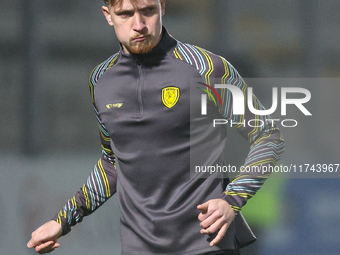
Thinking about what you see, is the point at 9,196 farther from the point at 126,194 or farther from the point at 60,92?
the point at 126,194

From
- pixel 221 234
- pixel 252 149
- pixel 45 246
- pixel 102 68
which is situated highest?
pixel 102 68

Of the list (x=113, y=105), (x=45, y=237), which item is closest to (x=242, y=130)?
(x=113, y=105)

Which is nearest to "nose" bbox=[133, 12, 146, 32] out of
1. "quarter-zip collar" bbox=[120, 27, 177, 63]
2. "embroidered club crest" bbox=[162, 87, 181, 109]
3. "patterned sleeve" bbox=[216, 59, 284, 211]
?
"quarter-zip collar" bbox=[120, 27, 177, 63]

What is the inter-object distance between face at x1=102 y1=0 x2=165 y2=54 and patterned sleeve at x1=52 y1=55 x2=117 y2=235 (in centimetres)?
22

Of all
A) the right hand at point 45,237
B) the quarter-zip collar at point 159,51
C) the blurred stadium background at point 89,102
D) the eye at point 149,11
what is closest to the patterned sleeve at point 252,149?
the quarter-zip collar at point 159,51

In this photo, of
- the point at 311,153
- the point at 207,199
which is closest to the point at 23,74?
the point at 311,153

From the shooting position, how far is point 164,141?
6.12 feet

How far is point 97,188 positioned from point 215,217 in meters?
0.64

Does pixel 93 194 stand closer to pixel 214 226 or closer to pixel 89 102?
pixel 214 226

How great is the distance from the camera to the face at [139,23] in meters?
1.87

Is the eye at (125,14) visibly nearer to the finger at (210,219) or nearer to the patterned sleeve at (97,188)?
the patterned sleeve at (97,188)

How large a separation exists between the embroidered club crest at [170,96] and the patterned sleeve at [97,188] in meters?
0.33

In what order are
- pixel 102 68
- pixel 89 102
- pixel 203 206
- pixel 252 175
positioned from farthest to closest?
pixel 89 102 → pixel 102 68 → pixel 252 175 → pixel 203 206

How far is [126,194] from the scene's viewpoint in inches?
76.7
